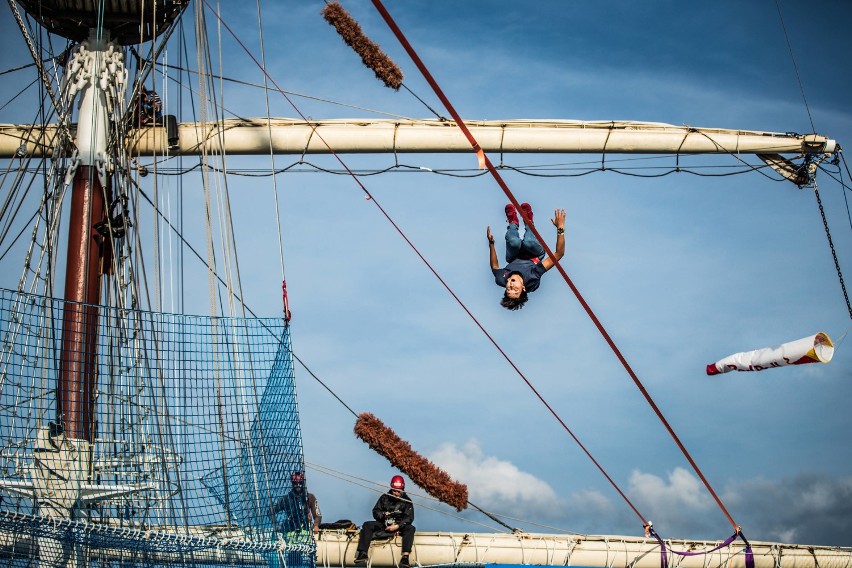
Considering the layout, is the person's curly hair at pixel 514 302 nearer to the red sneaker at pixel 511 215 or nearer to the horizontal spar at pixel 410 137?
the red sneaker at pixel 511 215

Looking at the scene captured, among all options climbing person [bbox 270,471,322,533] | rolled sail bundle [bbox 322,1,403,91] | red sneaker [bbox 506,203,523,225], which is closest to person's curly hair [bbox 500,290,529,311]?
red sneaker [bbox 506,203,523,225]

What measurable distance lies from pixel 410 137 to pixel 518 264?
5769 mm

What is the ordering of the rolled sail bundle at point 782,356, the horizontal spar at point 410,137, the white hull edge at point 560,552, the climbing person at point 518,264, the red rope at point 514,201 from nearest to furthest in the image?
the red rope at point 514,201 → the rolled sail bundle at point 782,356 → the climbing person at point 518,264 → the white hull edge at point 560,552 → the horizontal spar at point 410,137

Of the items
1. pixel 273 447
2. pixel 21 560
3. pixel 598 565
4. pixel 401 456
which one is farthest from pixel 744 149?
pixel 21 560

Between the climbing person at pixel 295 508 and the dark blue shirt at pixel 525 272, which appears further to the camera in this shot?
the dark blue shirt at pixel 525 272

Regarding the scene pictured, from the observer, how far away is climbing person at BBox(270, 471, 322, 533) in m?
14.8

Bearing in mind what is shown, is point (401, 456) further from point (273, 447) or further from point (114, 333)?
point (114, 333)

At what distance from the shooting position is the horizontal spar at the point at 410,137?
68.9 feet

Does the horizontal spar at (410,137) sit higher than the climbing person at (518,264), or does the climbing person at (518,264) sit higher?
the horizontal spar at (410,137)

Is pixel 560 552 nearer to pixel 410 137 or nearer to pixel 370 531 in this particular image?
pixel 370 531

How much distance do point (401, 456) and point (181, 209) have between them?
5.48 meters

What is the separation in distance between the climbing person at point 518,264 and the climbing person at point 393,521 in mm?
2808

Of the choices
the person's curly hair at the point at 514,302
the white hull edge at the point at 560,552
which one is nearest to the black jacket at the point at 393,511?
the white hull edge at the point at 560,552

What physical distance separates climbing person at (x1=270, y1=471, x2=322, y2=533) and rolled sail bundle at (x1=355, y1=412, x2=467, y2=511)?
1.70 meters
